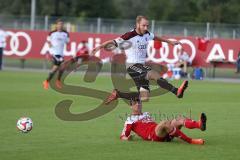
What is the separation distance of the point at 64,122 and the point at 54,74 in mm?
11278

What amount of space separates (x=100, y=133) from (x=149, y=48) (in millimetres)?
22729

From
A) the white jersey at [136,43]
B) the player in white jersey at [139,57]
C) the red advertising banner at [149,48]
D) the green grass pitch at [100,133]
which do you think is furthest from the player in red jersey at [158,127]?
the red advertising banner at [149,48]

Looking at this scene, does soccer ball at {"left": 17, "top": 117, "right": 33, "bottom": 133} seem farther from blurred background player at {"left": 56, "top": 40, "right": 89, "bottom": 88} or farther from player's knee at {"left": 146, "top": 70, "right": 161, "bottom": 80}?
blurred background player at {"left": 56, "top": 40, "right": 89, "bottom": 88}

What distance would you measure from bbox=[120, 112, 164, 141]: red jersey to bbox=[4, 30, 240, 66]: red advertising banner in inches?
896

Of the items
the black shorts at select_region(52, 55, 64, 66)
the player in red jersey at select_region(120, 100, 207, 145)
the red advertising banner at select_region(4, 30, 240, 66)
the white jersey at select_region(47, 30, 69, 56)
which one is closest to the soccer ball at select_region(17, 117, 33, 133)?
the player in red jersey at select_region(120, 100, 207, 145)

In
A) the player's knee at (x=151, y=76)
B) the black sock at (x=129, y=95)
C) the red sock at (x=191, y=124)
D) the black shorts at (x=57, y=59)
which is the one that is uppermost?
the black shorts at (x=57, y=59)

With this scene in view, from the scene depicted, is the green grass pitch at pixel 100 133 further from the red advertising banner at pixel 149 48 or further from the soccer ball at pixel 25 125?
the red advertising banner at pixel 149 48

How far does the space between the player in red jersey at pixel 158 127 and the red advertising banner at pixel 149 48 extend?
22753 millimetres

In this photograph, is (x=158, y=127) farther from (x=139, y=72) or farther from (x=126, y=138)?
(x=139, y=72)

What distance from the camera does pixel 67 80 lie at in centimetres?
2917

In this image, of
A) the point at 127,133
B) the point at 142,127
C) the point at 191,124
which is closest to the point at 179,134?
the point at 191,124

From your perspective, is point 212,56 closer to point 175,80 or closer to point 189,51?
point 189,51

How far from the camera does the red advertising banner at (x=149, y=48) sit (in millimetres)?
35438

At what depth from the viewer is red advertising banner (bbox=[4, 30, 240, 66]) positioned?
116 feet
